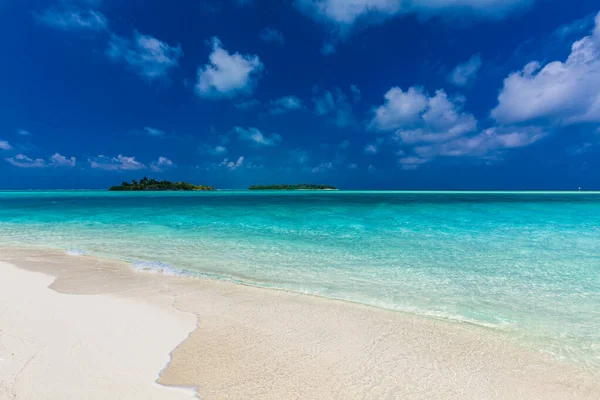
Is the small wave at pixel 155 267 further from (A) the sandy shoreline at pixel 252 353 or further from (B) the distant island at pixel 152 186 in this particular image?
(B) the distant island at pixel 152 186

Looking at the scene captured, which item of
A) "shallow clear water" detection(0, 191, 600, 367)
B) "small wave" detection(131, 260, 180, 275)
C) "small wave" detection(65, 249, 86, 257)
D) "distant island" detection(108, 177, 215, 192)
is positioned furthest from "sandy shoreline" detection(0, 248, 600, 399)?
"distant island" detection(108, 177, 215, 192)

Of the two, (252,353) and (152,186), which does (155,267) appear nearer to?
(252,353)

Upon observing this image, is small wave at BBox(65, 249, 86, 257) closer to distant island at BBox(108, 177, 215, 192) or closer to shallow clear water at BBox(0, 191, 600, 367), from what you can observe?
shallow clear water at BBox(0, 191, 600, 367)

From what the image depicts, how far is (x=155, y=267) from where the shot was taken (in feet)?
22.4

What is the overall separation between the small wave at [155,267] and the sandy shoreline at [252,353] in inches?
65.7

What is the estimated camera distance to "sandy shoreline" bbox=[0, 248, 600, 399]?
8.35 feet

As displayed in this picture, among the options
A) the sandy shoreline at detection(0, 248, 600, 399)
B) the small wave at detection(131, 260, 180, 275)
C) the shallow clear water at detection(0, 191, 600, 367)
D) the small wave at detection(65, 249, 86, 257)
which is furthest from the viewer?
the small wave at detection(65, 249, 86, 257)

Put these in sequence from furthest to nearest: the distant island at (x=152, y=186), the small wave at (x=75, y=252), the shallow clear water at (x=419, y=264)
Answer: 1. the distant island at (x=152, y=186)
2. the small wave at (x=75, y=252)
3. the shallow clear water at (x=419, y=264)

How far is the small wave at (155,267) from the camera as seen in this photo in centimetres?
656

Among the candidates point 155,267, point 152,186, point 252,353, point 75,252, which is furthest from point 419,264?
point 152,186

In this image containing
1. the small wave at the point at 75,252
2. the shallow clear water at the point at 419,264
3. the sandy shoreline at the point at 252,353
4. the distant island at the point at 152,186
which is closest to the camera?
the sandy shoreline at the point at 252,353

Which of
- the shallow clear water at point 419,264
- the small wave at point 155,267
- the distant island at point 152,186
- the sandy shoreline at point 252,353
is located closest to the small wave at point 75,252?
the shallow clear water at point 419,264

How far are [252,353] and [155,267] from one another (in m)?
4.79

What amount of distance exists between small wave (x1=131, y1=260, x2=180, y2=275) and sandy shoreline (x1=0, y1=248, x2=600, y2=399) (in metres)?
1.67
